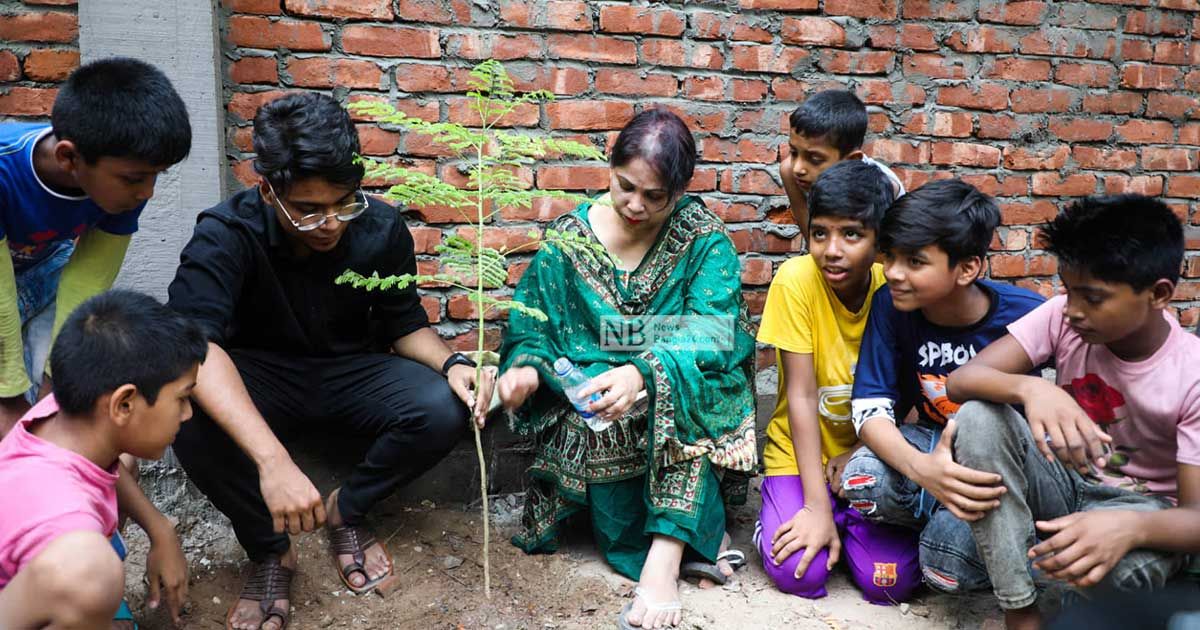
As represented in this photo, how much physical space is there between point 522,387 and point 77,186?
1.31 m

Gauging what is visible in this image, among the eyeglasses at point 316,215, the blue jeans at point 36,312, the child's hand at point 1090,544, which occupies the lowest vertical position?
the child's hand at point 1090,544

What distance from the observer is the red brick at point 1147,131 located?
13.5 feet

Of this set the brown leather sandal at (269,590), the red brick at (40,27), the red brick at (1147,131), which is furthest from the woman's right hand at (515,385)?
the red brick at (1147,131)

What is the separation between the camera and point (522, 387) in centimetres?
259

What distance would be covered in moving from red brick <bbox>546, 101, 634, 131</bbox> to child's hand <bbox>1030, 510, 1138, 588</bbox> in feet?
6.83

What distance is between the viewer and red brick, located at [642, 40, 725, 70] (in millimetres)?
3461

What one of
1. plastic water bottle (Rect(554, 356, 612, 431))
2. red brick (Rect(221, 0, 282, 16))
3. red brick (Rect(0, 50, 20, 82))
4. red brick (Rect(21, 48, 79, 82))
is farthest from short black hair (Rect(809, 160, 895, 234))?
red brick (Rect(0, 50, 20, 82))

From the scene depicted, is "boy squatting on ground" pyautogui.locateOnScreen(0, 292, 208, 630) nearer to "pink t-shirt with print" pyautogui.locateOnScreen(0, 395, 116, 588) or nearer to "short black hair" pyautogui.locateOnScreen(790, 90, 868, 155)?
"pink t-shirt with print" pyautogui.locateOnScreen(0, 395, 116, 588)

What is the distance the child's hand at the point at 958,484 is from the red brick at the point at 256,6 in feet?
8.40

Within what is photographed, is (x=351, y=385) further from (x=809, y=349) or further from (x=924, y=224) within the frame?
(x=924, y=224)

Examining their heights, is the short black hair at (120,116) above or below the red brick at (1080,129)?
below

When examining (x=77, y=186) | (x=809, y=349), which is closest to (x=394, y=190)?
(x=77, y=186)

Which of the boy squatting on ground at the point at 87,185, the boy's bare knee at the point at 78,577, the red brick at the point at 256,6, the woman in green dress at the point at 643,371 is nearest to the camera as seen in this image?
the boy's bare knee at the point at 78,577

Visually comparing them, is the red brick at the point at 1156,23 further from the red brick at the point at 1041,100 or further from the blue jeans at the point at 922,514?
the blue jeans at the point at 922,514
